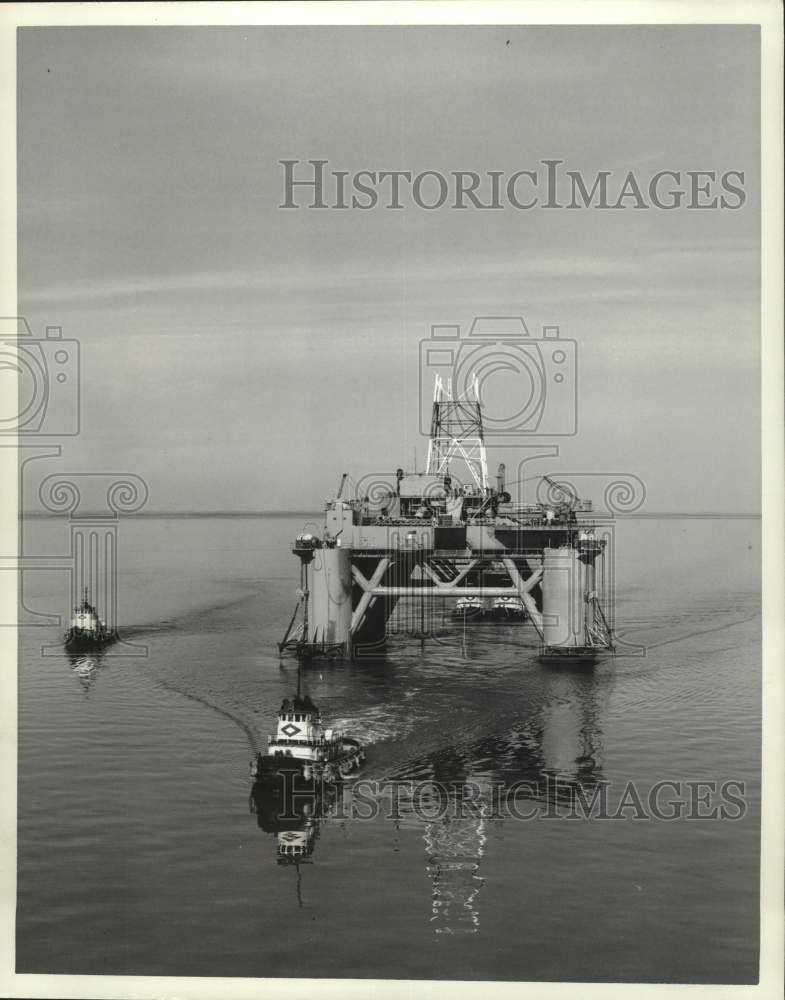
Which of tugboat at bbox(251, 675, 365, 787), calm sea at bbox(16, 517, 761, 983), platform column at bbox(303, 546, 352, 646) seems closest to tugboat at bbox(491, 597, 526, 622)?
calm sea at bbox(16, 517, 761, 983)

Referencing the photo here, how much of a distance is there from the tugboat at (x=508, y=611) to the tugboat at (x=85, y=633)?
67.9 feet

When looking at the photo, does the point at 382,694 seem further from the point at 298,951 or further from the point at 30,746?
the point at 298,951

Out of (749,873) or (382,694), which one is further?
(382,694)

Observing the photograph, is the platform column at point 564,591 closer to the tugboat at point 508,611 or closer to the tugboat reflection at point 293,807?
the tugboat reflection at point 293,807

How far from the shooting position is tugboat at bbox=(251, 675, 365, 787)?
68.5ft

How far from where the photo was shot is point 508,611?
183 feet

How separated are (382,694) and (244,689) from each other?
4.51 m

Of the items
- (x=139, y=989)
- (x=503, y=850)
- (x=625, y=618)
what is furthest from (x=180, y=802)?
(x=625, y=618)

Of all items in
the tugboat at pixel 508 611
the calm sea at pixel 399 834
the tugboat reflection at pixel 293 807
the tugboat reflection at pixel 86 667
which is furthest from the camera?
the tugboat at pixel 508 611

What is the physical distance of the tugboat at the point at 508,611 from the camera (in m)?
55.0

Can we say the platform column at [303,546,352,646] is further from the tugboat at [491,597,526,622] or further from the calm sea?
the tugboat at [491,597,526,622]

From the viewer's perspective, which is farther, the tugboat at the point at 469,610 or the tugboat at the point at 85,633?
the tugboat at the point at 469,610

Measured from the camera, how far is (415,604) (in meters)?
62.1

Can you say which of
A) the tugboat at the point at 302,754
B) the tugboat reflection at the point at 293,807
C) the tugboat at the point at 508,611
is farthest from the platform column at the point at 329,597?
the tugboat at the point at 508,611
